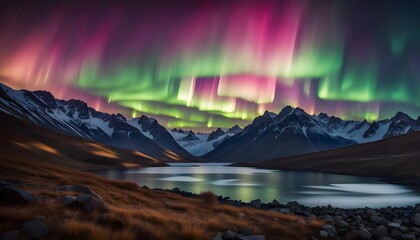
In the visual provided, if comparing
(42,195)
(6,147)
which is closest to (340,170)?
(6,147)

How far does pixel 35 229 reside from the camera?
42.4 ft

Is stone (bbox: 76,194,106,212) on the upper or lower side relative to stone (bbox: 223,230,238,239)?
upper

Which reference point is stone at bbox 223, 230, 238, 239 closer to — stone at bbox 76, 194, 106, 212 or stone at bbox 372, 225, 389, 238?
stone at bbox 76, 194, 106, 212

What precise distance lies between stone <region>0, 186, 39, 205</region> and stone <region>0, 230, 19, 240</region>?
15.0ft

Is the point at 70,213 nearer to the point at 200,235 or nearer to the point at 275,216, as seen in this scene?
the point at 200,235

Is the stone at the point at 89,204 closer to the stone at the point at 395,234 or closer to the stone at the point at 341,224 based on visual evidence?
the stone at the point at 341,224

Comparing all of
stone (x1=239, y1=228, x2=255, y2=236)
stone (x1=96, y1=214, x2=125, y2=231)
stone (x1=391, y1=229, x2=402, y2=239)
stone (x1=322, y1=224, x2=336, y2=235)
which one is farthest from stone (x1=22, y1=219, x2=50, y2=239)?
stone (x1=391, y1=229, x2=402, y2=239)

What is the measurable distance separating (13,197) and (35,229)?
4.85 meters

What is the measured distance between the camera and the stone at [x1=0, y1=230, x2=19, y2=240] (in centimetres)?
1215

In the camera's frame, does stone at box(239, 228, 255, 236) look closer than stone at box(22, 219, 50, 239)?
No

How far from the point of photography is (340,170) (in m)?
188

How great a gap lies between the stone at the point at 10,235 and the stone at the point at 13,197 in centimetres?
457

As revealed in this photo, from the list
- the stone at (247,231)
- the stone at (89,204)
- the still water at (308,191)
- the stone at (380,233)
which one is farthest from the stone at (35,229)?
the still water at (308,191)

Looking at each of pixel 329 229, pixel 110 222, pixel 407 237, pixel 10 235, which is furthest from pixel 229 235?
pixel 407 237
